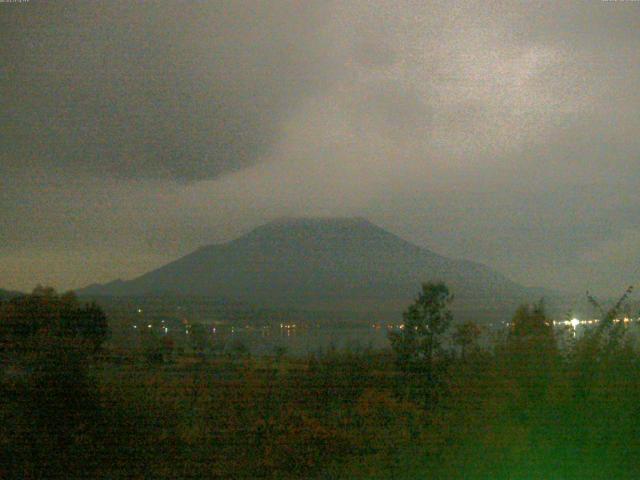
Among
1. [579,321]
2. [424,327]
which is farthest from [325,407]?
[579,321]

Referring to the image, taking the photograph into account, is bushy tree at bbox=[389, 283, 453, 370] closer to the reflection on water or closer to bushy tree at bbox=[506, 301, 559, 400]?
the reflection on water

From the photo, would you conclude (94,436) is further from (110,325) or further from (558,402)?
(558,402)

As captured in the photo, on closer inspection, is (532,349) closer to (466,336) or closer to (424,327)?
(466,336)

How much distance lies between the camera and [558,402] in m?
5.21

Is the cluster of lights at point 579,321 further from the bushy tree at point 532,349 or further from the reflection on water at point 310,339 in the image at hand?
the reflection on water at point 310,339

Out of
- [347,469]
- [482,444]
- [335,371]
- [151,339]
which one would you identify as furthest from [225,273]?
[482,444]

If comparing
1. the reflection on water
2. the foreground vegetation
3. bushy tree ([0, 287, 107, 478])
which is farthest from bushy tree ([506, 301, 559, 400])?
bushy tree ([0, 287, 107, 478])

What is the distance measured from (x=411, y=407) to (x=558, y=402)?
3.89 feet

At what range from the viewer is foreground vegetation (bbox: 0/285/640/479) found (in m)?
5.07

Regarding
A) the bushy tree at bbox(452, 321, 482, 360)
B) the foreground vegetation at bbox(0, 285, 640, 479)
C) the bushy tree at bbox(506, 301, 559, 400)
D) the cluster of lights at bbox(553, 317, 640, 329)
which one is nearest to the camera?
the foreground vegetation at bbox(0, 285, 640, 479)

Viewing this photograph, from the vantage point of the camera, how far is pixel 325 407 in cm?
592

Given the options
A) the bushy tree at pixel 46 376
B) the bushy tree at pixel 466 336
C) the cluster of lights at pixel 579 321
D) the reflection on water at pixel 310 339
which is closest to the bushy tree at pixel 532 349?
the cluster of lights at pixel 579 321

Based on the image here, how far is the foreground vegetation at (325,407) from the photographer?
507 centimetres

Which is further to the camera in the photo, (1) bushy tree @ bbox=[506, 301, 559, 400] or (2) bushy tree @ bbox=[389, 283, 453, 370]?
(2) bushy tree @ bbox=[389, 283, 453, 370]
